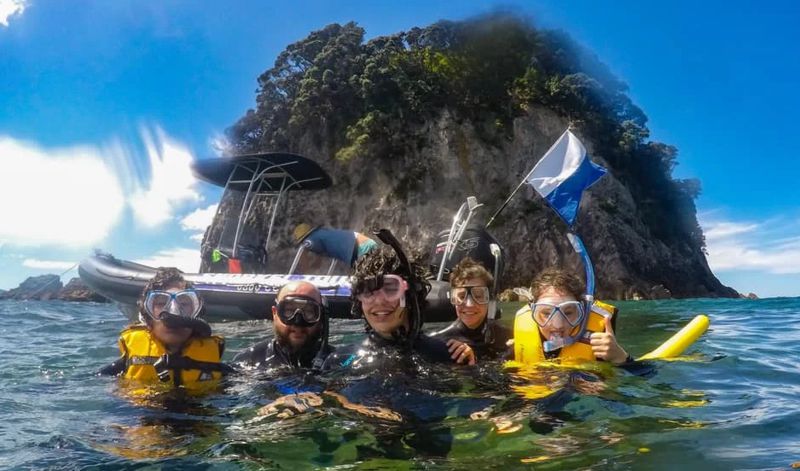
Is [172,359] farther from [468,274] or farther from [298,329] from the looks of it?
[468,274]

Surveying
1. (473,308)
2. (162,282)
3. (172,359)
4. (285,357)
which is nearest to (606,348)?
(473,308)

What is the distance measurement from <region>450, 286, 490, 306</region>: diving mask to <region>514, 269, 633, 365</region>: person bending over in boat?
59 centimetres

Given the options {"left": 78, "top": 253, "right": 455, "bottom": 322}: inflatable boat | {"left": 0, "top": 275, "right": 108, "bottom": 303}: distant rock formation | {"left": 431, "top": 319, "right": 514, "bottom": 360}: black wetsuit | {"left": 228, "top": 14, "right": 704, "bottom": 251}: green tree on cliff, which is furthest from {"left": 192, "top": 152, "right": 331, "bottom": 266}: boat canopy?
{"left": 0, "top": 275, "right": 108, "bottom": 303}: distant rock formation

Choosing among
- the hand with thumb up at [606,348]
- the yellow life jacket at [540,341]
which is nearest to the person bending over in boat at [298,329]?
the yellow life jacket at [540,341]

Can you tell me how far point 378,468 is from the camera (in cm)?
239

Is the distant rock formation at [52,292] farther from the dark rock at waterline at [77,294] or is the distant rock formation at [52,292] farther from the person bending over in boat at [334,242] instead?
the person bending over in boat at [334,242]

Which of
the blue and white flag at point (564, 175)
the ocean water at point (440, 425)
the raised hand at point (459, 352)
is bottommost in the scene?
the ocean water at point (440, 425)

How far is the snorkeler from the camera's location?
135 inches

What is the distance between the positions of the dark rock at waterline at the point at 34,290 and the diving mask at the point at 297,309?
38.3 m

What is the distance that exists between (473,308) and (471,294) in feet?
0.44

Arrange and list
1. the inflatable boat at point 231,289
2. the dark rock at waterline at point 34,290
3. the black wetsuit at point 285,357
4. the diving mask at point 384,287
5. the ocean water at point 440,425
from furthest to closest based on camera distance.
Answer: the dark rock at waterline at point 34,290, the inflatable boat at point 231,289, the black wetsuit at point 285,357, the diving mask at point 384,287, the ocean water at point 440,425

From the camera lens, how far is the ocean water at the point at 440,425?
8.13 ft

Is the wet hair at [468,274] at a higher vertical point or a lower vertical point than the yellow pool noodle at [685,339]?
higher

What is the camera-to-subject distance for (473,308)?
15.3ft
